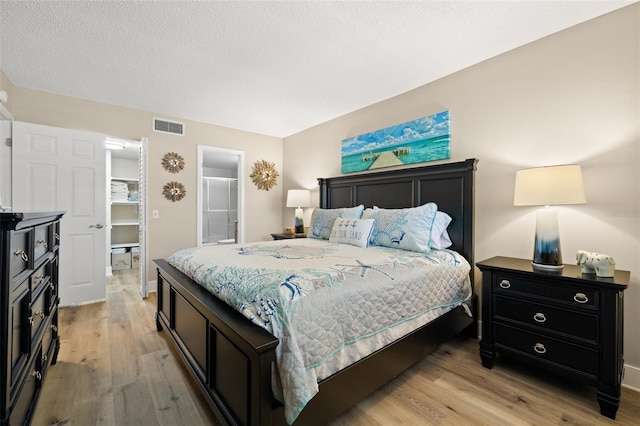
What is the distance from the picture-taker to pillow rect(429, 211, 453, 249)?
2594 mm

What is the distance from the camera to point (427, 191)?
2.97m

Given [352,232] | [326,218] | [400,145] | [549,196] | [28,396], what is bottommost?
[28,396]

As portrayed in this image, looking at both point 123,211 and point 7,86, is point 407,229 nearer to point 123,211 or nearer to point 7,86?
point 7,86

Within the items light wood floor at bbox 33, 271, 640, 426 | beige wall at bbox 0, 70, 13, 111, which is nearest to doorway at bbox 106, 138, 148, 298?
beige wall at bbox 0, 70, 13, 111

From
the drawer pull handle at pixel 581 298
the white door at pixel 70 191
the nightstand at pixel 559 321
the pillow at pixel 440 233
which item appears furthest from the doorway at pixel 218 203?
the drawer pull handle at pixel 581 298

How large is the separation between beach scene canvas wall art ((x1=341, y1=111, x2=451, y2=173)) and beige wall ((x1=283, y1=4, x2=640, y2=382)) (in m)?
0.10

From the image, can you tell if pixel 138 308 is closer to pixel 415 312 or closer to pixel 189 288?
pixel 189 288

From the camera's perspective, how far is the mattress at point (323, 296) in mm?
1251

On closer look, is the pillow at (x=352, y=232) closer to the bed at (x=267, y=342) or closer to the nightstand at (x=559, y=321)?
the bed at (x=267, y=342)

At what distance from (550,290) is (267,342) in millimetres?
1823

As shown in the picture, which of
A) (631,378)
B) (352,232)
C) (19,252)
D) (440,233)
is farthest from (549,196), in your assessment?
(19,252)

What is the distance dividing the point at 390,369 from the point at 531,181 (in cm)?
161

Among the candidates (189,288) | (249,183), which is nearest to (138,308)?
(189,288)

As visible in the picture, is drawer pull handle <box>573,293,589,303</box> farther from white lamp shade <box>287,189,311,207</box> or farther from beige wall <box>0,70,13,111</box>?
beige wall <box>0,70,13,111</box>
